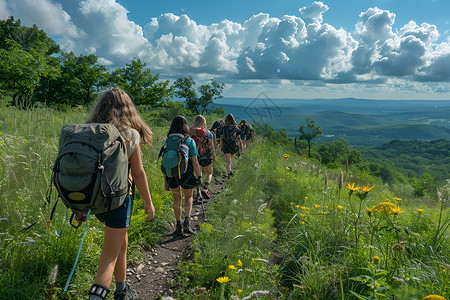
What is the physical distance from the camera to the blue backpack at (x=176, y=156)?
14.3ft

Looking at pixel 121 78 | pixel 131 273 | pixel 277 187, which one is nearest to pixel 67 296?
pixel 131 273

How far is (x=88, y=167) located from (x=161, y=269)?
2419 millimetres

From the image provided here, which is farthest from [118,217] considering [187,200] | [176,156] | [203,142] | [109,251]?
[203,142]

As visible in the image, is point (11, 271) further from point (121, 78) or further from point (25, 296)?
point (121, 78)

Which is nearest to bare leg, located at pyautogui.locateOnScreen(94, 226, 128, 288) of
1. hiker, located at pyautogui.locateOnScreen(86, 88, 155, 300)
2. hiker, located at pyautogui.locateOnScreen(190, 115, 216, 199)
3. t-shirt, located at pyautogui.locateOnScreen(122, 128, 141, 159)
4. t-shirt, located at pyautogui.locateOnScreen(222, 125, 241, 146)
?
hiker, located at pyautogui.locateOnScreen(86, 88, 155, 300)

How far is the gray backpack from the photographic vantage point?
1.94 m

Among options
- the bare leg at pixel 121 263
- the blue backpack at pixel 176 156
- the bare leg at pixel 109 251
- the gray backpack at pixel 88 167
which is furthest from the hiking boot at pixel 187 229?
the gray backpack at pixel 88 167

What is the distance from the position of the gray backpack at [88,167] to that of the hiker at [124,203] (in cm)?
29

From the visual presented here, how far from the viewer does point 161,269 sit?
12.2 feet

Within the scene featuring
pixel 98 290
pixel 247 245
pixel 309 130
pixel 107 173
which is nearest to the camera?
pixel 107 173

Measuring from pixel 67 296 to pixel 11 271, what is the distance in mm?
599

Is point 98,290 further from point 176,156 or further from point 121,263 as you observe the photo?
point 176,156

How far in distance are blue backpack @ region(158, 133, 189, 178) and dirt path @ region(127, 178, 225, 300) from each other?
121 centimetres

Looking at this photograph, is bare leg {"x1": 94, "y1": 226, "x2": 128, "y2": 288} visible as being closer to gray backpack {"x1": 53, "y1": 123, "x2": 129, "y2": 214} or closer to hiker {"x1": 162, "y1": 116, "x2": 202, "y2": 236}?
gray backpack {"x1": 53, "y1": 123, "x2": 129, "y2": 214}
